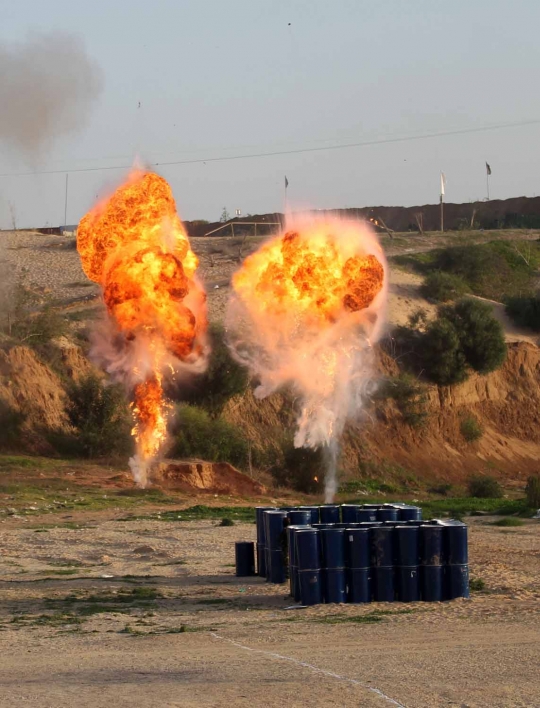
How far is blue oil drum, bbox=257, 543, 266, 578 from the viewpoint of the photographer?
20.7 m

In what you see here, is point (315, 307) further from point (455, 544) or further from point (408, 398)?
point (408, 398)

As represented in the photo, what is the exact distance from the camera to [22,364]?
44.6 metres

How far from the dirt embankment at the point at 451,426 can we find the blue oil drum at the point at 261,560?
2572 cm

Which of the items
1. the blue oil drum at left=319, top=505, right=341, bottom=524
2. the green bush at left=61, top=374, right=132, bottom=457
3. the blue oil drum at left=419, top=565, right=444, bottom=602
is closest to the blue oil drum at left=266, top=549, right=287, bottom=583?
the blue oil drum at left=319, top=505, right=341, bottom=524

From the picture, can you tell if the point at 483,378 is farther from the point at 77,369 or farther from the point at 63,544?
the point at 63,544

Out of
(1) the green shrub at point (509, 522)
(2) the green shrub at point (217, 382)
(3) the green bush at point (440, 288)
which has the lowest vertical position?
(1) the green shrub at point (509, 522)

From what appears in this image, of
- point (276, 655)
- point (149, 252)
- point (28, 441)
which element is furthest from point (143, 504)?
point (276, 655)

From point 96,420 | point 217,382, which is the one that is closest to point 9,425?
point 96,420

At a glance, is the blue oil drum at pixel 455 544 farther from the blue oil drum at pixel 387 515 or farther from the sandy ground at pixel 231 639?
the blue oil drum at pixel 387 515

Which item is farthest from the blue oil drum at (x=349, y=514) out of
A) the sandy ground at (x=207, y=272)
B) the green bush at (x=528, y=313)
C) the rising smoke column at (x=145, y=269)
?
the green bush at (x=528, y=313)

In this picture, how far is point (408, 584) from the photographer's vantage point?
1759cm

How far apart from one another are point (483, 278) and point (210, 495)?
3815 centimetres

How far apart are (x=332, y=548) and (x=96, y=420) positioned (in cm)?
2573

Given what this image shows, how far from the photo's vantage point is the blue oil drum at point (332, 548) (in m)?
17.5
